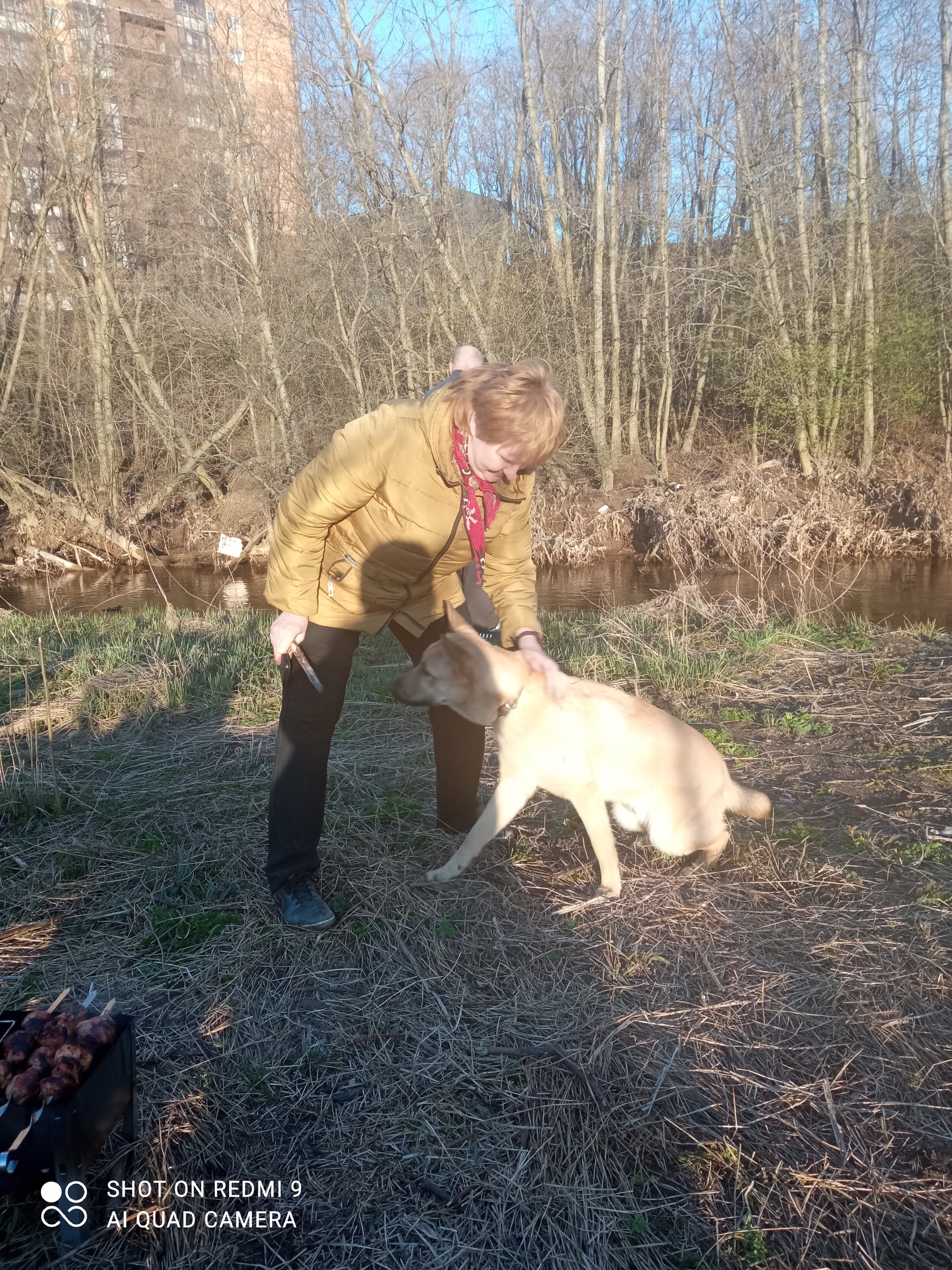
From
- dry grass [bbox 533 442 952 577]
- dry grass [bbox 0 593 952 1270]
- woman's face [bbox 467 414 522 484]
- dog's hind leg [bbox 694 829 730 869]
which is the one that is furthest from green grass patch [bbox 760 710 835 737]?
dry grass [bbox 533 442 952 577]

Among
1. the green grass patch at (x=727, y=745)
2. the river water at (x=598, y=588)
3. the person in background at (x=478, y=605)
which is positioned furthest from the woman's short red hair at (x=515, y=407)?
the river water at (x=598, y=588)

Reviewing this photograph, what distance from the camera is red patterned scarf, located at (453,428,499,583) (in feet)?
9.92

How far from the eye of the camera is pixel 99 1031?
221 centimetres

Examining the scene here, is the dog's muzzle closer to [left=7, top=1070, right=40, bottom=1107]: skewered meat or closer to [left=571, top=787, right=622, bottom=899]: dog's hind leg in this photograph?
[left=571, top=787, right=622, bottom=899]: dog's hind leg

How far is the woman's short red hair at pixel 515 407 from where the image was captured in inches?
111

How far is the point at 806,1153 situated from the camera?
2.33 m

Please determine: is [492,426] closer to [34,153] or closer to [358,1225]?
[358,1225]

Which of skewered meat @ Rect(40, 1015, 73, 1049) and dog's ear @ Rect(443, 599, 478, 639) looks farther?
dog's ear @ Rect(443, 599, 478, 639)

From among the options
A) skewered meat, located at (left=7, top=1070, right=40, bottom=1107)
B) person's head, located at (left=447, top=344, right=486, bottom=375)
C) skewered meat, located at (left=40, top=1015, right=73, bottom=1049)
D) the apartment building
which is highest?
the apartment building

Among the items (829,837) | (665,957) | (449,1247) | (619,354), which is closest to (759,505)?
(619,354)

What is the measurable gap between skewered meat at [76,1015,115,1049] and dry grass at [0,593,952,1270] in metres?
0.37

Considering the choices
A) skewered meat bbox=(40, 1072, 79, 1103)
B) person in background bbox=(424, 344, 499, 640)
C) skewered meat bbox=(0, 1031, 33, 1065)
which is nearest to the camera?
skewered meat bbox=(40, 1072, 79, 1103)

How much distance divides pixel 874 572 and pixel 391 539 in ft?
42.2

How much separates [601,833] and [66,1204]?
2.30 metres
